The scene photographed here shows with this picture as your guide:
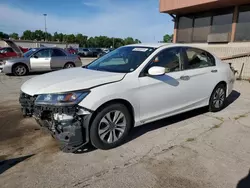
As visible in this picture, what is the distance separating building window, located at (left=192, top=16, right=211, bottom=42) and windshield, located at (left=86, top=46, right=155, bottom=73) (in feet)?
33.2

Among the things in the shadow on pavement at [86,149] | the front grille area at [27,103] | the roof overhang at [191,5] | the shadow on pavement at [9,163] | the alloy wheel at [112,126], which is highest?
the roof overhang at [191,5]

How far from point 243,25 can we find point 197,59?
8.53m

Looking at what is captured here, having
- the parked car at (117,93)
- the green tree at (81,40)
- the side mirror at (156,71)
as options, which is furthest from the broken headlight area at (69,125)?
the green tree at (81,40)

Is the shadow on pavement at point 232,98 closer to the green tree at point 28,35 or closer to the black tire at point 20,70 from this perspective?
the black tire at point 20,70

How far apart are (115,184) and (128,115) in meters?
1.16

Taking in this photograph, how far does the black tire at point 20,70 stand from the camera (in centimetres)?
1070

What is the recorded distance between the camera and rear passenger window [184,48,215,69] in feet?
14.5

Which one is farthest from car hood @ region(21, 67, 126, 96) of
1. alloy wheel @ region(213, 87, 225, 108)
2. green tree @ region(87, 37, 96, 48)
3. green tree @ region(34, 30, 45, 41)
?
green tree @ region(34, 30, 45, 41)

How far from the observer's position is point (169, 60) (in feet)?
13.5

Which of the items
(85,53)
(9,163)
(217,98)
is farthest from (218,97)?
(85,53)

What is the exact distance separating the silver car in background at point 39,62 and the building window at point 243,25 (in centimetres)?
861

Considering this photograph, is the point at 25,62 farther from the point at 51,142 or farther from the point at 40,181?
the point at 40,181

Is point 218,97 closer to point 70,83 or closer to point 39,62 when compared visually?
point 70,83

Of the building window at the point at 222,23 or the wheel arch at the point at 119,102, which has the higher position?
the building window at the point at 222,23
